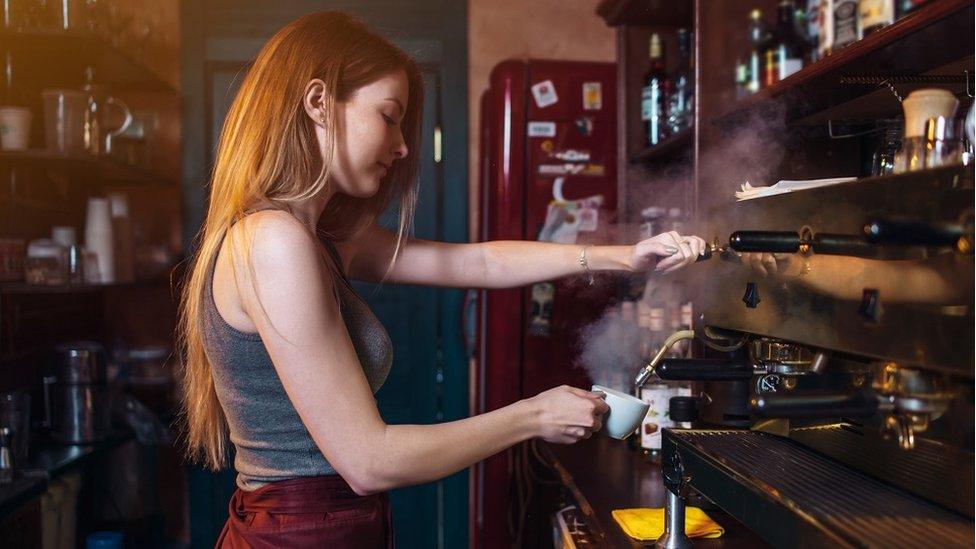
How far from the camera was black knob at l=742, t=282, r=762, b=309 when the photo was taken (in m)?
1.02

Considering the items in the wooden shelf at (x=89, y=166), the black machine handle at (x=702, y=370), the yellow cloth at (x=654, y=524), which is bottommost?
the yellow cloth at (x=654, y=524)

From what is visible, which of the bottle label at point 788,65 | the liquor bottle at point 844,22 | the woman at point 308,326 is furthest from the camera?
the bottle label at point 788,65

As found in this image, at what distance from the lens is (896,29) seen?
102cm

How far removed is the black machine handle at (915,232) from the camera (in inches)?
27.2

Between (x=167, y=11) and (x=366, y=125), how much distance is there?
238 centimetres

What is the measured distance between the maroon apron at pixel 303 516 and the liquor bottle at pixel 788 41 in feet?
4.35

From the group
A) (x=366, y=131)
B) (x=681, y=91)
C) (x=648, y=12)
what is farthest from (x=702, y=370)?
(x=648, y=12)

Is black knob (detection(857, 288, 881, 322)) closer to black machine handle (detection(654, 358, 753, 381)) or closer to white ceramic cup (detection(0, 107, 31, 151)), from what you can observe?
black machine handle (detection(654, 358, 753, 381))

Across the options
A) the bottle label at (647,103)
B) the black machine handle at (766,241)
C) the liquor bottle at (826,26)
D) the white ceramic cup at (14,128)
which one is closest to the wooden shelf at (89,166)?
the white ceramic cup at (14,128)

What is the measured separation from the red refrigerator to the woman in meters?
1.27

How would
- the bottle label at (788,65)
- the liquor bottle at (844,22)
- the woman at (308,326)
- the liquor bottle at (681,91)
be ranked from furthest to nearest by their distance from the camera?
1. the liquor bottle at (681,91)
2. the bottle label at (788,65)
3. the liquor bottle at (844,22)
4. the woman at (308,326)

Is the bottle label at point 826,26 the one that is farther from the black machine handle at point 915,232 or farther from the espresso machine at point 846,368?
the black machine handle at point 915,232

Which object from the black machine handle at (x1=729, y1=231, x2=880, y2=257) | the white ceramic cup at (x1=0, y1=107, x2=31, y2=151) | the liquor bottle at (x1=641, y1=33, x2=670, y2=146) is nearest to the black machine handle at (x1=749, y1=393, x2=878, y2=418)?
the black machine handle at (x1=729, y1=231, x2=880, y2=257)

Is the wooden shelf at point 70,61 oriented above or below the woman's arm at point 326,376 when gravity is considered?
above
